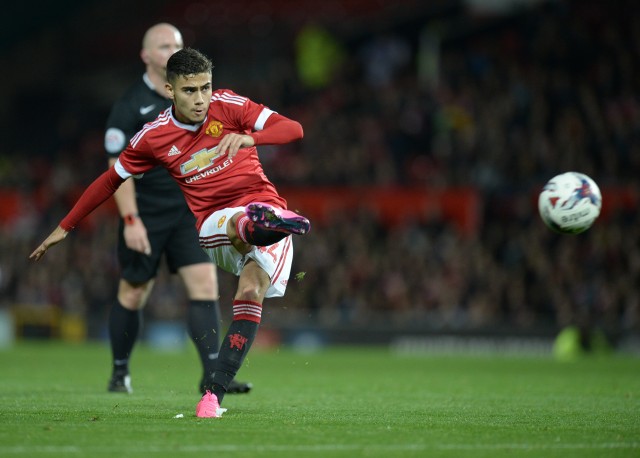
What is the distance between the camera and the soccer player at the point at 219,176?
645 cm

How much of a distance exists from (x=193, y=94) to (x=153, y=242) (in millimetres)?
2179

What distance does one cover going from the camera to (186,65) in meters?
6.51

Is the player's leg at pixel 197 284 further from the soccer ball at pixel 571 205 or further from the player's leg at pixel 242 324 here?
the soccer ball at pixel 571 205

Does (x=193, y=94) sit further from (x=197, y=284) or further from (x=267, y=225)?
(x=197, y=284)

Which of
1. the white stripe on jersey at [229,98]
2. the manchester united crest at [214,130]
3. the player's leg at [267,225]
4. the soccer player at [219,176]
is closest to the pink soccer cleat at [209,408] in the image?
the soccer player at [219,176]

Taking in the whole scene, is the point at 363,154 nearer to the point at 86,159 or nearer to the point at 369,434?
the point at 86,159

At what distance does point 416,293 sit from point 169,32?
11.6 meters

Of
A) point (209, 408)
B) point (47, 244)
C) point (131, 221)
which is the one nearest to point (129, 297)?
point (131, 221)

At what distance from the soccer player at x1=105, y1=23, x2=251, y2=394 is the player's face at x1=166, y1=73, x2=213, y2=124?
1.81 metres

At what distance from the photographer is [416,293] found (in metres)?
19.5

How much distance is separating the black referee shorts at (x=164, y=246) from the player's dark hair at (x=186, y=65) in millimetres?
2077

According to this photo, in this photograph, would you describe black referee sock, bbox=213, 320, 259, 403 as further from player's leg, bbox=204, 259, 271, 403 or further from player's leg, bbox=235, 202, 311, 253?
player's leg, bbox=235, 202, 311, 253

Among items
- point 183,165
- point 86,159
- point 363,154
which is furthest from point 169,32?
point 86,159

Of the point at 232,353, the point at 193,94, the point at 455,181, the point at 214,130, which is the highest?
the point at 455,181
